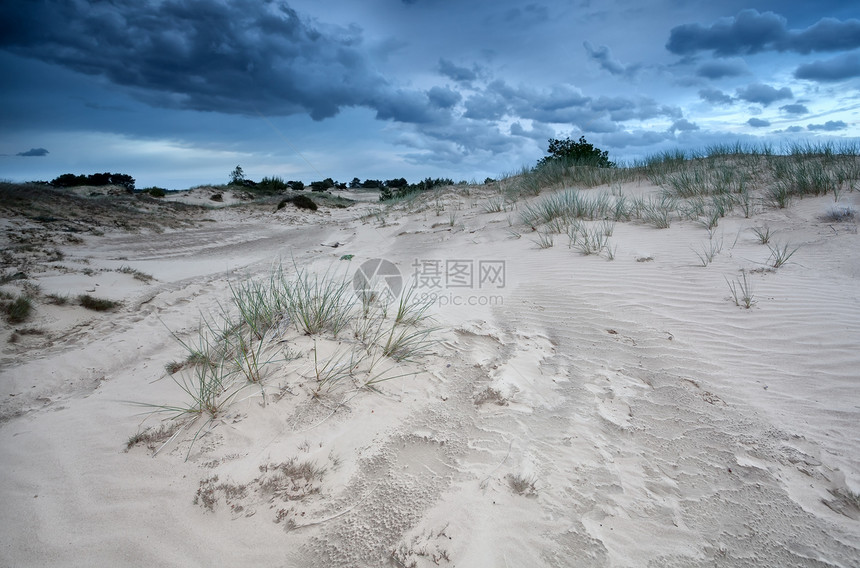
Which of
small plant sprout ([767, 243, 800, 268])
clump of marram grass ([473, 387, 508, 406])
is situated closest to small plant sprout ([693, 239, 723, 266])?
small plant sprout ([767, 243, 800, 268])

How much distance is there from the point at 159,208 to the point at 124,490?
16.5 meters

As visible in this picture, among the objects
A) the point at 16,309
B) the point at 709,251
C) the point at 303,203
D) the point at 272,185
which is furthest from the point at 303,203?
the point at 709,251

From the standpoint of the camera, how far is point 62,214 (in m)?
11.1

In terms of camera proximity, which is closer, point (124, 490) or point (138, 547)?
point (138, 547)

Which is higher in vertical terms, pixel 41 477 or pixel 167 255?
pixel 167 255

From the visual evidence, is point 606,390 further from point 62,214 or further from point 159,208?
point 159,208

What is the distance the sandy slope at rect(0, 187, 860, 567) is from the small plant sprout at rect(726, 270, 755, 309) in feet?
Answer: 0.24

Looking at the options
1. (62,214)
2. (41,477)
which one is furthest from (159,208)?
(41,477)

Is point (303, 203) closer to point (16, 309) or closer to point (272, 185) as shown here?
point (272, 185)

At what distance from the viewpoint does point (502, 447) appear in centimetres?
220

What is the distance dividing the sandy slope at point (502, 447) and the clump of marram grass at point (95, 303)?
1.48 ft

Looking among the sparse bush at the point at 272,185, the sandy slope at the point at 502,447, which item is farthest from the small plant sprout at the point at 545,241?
the sparse bush at the point at 272,185

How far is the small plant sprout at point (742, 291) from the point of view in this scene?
3.81 meters

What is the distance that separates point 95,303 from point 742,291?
7.46m
